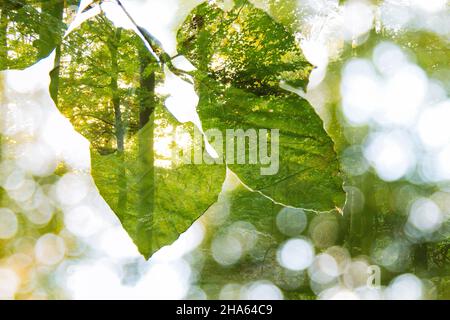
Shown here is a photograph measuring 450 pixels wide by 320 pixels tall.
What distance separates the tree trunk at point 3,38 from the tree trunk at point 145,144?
0.09 m

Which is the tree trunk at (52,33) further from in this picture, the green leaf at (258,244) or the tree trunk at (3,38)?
the green leaf at (258,244)

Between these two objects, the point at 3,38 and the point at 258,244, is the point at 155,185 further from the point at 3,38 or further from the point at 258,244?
the point at 258,244

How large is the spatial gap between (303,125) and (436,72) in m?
3.03

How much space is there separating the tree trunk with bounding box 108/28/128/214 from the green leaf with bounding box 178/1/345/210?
0.12 ft

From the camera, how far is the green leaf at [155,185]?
0.61 feet

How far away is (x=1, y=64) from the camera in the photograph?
219 millimetres

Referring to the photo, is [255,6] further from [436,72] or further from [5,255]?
[5,255]

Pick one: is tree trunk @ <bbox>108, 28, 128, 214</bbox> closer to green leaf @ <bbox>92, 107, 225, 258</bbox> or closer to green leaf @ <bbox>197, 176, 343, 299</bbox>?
green leaf @ <bbox>92, 107, 225, 258</bbox>

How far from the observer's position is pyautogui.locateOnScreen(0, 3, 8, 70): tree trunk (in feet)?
0.72

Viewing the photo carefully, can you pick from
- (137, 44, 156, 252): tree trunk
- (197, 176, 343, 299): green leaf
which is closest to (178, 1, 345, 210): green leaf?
(137, 44, 156, 252): tree trunk

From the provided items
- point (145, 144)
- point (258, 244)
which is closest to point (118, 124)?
point (145, 144)

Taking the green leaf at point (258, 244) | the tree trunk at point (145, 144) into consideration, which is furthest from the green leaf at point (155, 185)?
the green leaf at point (258, 244)

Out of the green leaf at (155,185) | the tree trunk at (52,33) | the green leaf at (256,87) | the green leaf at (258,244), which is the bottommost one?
the green leaf at (258,244)
